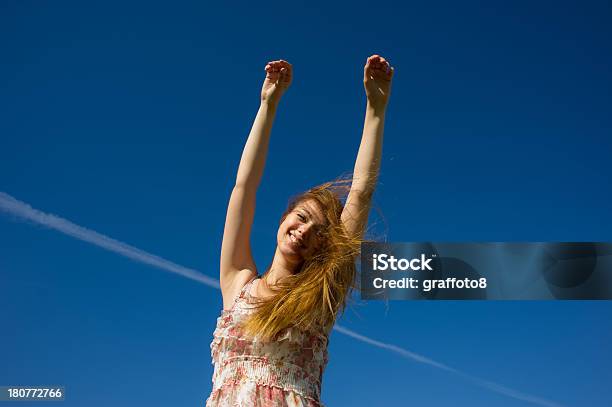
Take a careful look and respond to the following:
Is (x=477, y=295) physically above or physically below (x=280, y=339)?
above

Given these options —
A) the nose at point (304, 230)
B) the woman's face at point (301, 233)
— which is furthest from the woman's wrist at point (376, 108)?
the nose at point (304, 230)

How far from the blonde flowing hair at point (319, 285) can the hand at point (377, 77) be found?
651 millimetres

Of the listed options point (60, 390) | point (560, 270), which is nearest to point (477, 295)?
point (560, 270)

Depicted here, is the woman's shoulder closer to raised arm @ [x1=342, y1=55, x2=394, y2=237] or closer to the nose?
the nose

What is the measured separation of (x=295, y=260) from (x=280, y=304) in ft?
1.38

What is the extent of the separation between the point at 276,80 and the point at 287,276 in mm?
1501

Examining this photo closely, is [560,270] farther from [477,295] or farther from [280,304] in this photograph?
[280,304]

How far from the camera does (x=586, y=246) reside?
26.5 feet

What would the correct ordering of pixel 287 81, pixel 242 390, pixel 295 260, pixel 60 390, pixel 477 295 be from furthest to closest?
pixel 60 390 < pixel 477 295 < pixel 287 81 < pixel 295 260 < pixel 242 390

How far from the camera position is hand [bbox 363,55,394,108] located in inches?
182

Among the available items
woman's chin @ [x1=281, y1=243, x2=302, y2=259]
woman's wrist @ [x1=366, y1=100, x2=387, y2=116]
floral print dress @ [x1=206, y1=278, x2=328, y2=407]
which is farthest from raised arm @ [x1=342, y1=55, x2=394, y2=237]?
floral print dress @ [x1=206, y1=278, x2=328, y2=407]

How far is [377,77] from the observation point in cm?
466

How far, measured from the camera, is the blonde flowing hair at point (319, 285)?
153 inches

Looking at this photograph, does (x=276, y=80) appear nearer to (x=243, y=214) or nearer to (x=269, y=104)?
(x=269, y=104)
